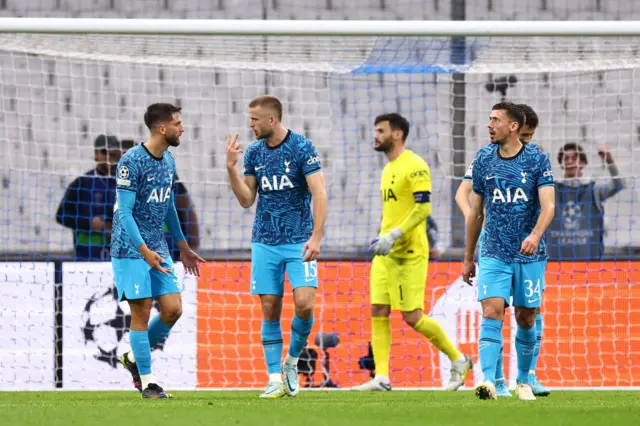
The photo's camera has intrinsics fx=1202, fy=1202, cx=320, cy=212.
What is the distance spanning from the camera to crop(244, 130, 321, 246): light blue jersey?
7480 millimetres

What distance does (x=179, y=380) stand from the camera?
958 cm

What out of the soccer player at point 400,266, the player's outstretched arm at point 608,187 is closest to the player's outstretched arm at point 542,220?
the soccer player at point 400,266

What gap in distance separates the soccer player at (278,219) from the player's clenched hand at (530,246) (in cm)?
134

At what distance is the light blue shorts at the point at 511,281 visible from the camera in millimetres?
6934

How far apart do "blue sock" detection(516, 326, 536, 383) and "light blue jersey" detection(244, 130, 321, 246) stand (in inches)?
58.2

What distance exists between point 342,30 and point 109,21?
4.71ft

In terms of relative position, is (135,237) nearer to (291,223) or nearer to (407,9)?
(291,223)

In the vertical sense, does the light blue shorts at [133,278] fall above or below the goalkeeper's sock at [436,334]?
above

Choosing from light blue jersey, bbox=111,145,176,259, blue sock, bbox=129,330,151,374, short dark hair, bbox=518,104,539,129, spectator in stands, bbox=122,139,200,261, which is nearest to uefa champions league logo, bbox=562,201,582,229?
short dark hair, bbox=518,104,539,129

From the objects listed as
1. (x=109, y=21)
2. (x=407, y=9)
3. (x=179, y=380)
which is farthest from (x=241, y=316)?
(x=407, y=9)

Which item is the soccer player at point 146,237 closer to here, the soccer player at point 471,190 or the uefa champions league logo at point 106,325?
the soccer player at point 471,190

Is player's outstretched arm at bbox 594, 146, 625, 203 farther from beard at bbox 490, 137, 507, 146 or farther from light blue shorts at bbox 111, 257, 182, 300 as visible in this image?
light blue shorts at bbox 111, 257, 182, 300

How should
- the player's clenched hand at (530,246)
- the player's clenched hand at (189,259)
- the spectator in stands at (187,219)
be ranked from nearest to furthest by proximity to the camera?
the player's clenched hand at (530,246) → the player's clenched hand at (189,259) → the spectator in stands at (187,219)

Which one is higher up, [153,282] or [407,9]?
[407,9]
